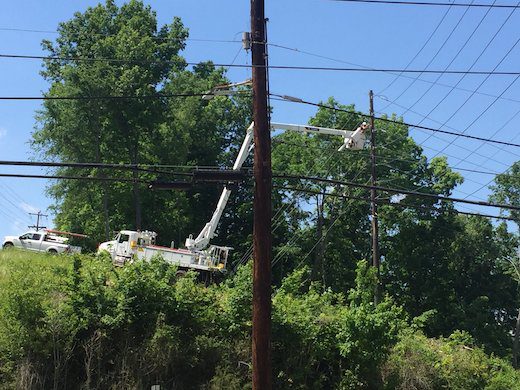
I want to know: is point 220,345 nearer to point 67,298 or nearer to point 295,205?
point 67,298

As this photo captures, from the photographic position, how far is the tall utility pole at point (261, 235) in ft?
40.0

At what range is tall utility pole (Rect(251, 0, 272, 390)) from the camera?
12195 millimetres

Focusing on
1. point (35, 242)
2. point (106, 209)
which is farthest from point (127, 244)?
point (106, 209)

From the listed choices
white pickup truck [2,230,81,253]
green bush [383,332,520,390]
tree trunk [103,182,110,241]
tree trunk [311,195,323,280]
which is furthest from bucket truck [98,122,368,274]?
tree trunk [311,195,323,280]

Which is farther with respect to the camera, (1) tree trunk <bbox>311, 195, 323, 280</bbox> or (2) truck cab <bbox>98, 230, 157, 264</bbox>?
(1) tree trunk <bbox>311, 195, 323, 280</bbox>

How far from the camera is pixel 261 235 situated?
40.7 ft

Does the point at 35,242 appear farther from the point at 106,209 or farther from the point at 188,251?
the point at 188,251

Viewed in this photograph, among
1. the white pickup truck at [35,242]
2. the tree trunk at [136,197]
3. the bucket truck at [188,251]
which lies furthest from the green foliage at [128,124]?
the bucket truck at [188,251]

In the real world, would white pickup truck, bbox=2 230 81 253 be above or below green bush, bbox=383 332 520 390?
above

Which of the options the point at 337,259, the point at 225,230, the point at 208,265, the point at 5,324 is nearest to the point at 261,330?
the point at 5,324

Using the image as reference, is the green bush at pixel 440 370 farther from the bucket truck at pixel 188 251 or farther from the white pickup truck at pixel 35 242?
the white pickup truck at pixel 35 242

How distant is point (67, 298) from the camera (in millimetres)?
15867

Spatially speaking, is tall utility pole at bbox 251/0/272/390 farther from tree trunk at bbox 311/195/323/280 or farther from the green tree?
the green tree

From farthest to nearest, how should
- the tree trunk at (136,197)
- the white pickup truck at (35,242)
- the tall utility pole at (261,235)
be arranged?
the tree trunk at (136,197) → the white pickup truck at (35,242) → the tall utility pole at (261,235)
